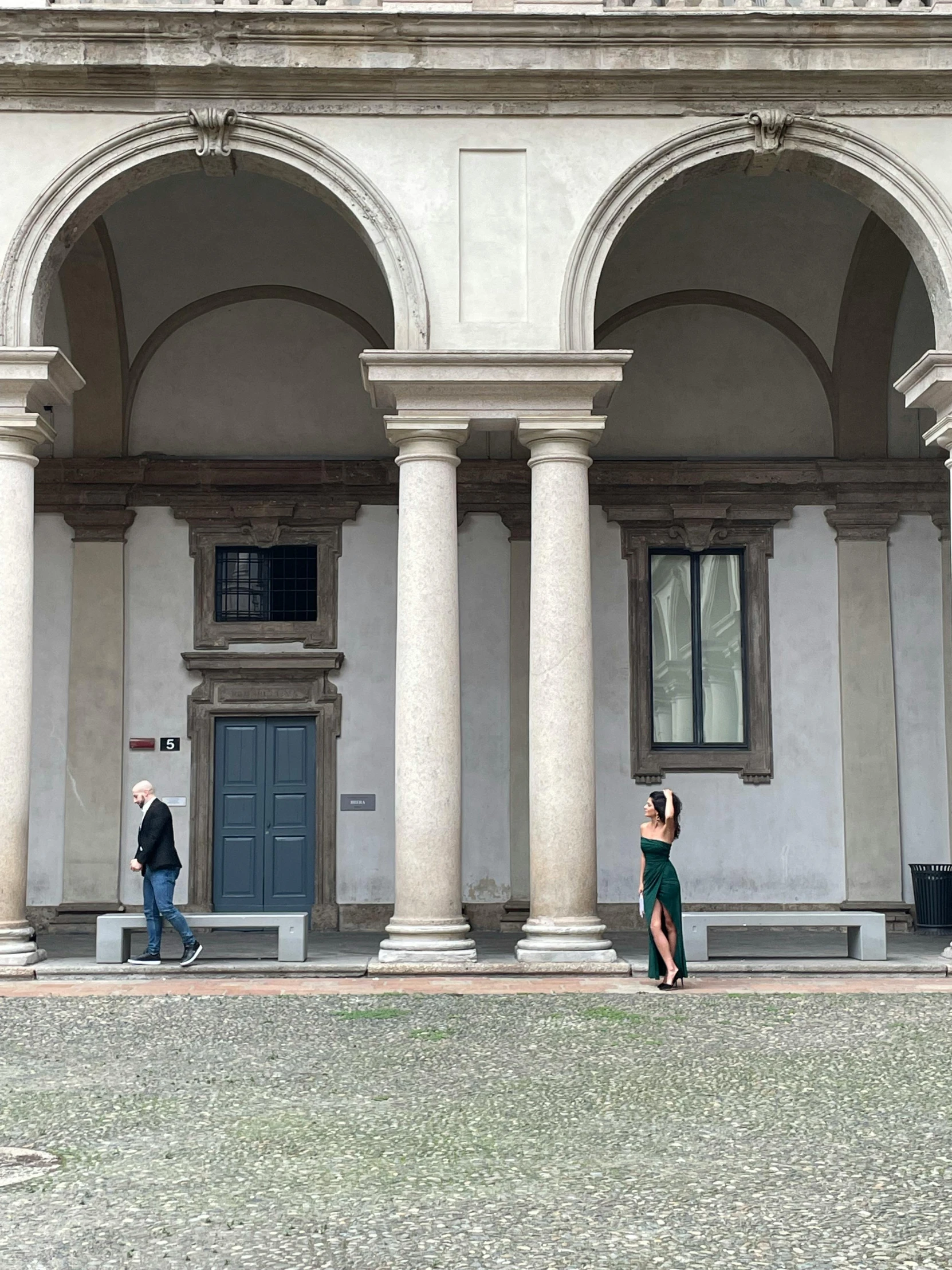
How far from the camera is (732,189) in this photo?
1683 cm

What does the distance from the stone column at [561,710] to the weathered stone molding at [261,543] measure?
16.5 feet

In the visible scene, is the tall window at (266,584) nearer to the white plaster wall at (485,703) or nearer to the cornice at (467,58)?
the white plaster wall at (485,703)

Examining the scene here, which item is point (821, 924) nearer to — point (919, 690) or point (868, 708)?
point (868, 708)

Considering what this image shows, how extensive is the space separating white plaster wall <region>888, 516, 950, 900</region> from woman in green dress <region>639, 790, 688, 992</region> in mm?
6382

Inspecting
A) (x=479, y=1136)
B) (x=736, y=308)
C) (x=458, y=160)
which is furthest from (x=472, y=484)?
(x=479, y=1136)

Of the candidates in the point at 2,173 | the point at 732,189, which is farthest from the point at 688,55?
the point at 2,173

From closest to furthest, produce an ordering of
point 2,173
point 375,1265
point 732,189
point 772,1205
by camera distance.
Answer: point 375,1265 < point 772,1205 < point 2,173 < point 732,189

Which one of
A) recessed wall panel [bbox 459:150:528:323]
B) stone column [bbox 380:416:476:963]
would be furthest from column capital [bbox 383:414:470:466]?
recessed wall panel [bbox 459:150:528:323]

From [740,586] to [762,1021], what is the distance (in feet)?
27.9

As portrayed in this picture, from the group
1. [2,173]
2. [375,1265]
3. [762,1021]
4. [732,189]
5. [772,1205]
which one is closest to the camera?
[375,1265]

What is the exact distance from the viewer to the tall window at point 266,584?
17688 mm

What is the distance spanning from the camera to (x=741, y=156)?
44.0 ft

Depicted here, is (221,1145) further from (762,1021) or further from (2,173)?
(2,173)

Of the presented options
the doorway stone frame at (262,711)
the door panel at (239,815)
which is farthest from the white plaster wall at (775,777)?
the door panel at (239,815)
